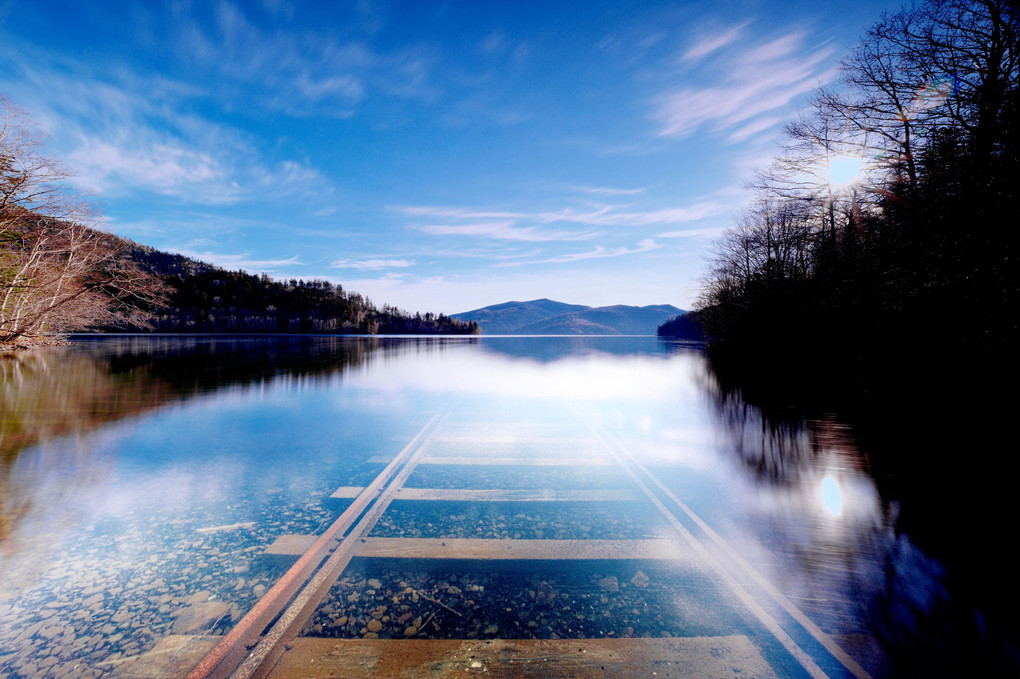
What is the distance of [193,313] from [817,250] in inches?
6991

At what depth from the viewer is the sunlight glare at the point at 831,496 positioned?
550 centimetres

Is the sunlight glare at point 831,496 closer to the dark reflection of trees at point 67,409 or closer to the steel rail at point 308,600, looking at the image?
the steel rail at point 308,600

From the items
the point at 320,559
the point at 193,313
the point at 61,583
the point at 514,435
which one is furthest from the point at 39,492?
the point at 193,313

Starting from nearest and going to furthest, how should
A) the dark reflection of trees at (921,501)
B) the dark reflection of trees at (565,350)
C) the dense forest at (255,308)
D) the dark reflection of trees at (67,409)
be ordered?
1. the dark reflection of trees at (921,501)
2. the dark reflection of trees at (67,409)
3. the dark reflection of trees at (565,350)
4. the dense forest at (255,308)

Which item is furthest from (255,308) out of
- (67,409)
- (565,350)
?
(67,409)

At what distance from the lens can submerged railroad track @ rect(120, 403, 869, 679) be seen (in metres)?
2.78

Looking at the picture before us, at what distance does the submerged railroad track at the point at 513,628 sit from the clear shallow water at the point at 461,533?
0.11 ft

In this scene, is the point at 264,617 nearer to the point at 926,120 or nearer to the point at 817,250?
the point at 926,120

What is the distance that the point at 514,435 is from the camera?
9.52 m

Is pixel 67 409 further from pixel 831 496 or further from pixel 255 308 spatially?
pixel 255 308

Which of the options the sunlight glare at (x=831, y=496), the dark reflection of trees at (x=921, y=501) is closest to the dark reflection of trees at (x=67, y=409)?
the dark reflection of trees at (x=921, y=501)

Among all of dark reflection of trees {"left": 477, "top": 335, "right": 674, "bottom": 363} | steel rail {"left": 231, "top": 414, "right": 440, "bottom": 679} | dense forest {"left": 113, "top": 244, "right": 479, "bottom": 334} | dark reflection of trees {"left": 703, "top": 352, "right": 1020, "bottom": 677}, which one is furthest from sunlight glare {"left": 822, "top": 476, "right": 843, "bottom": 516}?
dense forest {"left": 113, "top": 244, "right": 479, "bottom": 334}

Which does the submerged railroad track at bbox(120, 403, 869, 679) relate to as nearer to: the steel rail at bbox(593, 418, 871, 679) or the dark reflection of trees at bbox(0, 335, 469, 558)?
the steel rail at bbox(593, 418, 871, 679)

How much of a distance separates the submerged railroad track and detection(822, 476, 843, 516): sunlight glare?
1924 millimetres
